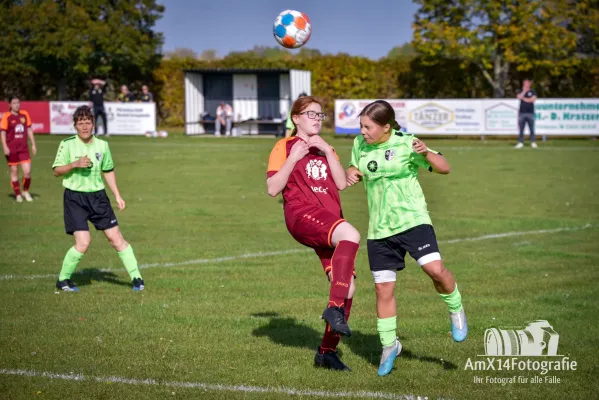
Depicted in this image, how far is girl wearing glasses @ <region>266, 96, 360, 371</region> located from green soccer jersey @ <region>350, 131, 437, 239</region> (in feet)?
0.66

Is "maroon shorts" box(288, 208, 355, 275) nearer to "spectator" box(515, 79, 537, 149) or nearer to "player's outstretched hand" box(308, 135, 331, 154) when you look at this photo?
"player's outstretched hand" box(308, 135, 331, 154)

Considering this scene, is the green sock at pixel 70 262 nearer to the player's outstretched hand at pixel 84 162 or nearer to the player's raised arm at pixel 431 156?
the player's outstretched hand at pixel 84 162

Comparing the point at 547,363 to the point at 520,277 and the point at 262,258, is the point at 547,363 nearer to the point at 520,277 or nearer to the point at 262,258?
the point at 520,277

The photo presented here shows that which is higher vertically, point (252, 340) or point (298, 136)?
point (298, 136)

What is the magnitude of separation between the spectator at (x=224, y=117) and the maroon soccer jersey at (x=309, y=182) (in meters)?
34.2

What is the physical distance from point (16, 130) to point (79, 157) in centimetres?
962

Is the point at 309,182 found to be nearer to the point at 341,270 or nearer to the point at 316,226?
the point at 316,226

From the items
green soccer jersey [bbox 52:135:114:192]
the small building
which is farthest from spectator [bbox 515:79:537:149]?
green soccer jersey [bbox 52:135:114:192]

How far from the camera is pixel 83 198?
31.1ft

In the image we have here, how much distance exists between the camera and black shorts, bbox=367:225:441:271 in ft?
20.2

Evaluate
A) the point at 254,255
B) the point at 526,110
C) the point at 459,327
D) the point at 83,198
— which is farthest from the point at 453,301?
the point at 526,110

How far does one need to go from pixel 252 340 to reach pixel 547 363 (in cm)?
244

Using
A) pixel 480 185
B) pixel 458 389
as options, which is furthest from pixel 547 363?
pixel 480 185

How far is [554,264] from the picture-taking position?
35.9 ft
